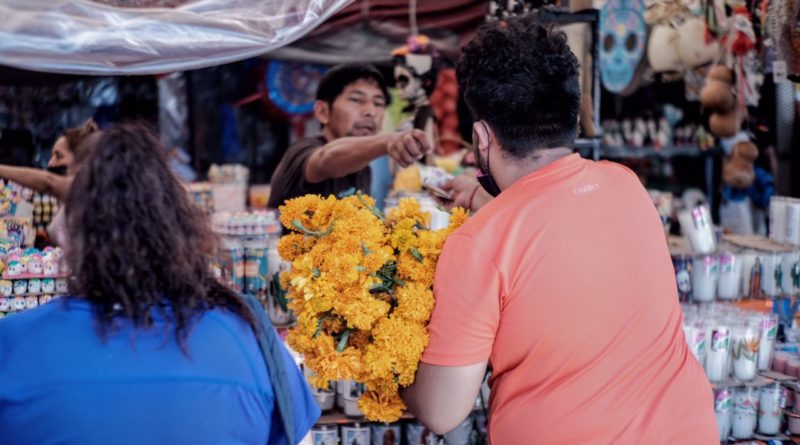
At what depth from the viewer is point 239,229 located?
290 cm

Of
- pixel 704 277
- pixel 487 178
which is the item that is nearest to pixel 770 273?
pixel 704 277

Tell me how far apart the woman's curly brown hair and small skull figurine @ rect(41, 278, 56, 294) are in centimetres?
104

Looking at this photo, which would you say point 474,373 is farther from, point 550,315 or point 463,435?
point 463,435

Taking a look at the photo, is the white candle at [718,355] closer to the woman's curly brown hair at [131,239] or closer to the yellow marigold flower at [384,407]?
the yellow marigold flower at [384,407]

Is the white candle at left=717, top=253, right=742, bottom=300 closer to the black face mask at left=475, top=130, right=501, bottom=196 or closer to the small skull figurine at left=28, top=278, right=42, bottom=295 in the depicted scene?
the black face mask at left=475, top=130, right=501, bottom=196

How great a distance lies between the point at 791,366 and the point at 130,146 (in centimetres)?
259

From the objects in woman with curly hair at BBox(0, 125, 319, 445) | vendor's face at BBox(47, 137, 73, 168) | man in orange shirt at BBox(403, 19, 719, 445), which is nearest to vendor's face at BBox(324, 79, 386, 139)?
vendor's face at BBox(47, 137, 73, 168)

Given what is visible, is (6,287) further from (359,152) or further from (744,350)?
(744,350)

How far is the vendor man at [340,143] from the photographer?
2.92m

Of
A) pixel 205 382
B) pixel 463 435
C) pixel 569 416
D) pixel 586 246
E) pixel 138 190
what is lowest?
pixel 463 435

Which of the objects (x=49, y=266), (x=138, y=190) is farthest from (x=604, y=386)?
(x=49, y=266)

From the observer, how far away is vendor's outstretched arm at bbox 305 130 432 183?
2.45 meters

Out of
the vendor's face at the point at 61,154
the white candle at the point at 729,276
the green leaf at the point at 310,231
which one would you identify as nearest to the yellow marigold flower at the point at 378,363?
the green leaf at the point at 310,231

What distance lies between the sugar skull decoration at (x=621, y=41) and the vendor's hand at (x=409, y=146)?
3.09 meters
